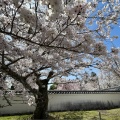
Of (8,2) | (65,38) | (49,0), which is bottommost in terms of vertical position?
(49,0)

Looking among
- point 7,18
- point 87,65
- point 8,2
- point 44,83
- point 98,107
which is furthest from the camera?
point 98,107

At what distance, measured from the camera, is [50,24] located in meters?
4.23

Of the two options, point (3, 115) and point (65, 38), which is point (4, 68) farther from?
point (3, 115)

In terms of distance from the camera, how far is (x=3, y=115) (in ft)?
48.4

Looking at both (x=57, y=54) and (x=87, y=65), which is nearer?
(x=57, y=54)

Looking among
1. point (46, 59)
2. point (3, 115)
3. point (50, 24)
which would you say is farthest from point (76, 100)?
point (50, 24)

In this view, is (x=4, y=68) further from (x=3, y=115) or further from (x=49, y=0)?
(x=3, y=115)

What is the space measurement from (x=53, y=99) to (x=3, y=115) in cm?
419

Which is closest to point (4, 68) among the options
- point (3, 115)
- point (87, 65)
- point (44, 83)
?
point (87, 65)

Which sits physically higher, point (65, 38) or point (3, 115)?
point (65, 38)

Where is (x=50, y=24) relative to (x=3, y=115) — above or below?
above

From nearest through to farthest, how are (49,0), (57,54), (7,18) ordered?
(49,0) < (7,18) < (57,54)

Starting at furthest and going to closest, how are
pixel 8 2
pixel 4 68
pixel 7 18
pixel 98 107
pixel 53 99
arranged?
1. pixel 98 107
2. pixel 53 99
3. pixel 4 68
4. pixel 7 18
5. pixel 8 2

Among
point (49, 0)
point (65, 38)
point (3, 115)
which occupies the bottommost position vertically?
point (3, 115)
